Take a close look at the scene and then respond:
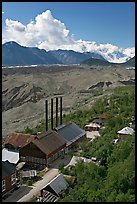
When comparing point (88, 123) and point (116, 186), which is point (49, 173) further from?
point (88, 123)

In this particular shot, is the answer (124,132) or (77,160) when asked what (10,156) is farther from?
(124,132)

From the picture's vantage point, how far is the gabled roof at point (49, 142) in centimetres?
1121

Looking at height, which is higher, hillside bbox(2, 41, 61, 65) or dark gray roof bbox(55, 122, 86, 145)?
hillside bbox(2, 41, 61, 65)

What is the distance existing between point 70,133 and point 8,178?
17.9 feet

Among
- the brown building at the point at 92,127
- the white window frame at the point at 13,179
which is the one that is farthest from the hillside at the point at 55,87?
the white window frame at the point at 13,179

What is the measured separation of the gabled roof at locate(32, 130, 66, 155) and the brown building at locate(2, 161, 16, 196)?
194cm

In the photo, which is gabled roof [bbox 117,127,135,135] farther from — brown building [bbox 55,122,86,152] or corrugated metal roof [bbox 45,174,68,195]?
corrugated metal roof [bbox 45,174,68,195]

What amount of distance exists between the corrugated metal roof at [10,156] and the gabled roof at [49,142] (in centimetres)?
105

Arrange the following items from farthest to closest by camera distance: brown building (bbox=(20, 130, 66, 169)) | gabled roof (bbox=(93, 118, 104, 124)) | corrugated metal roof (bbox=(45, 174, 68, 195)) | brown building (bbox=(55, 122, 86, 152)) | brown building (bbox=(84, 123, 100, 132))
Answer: gabled roof (bbox=(93, 118, 104, 124))
brown building (bbox=(84, 123, 100, 132))
brown building (bbox=(55, 122, 86, 152))
brown building (bbox=(20, 130, 66, 169))
corrugated metal roof (bbox=(45, 174, 68, 195))

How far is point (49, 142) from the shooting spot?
39.1 feet

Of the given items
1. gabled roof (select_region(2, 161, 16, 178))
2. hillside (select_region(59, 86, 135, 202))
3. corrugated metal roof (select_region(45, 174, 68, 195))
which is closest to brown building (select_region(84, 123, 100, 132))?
hillside (select_region(59, 86, 135, 202))

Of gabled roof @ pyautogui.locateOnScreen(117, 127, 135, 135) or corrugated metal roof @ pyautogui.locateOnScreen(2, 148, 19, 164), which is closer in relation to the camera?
corrugated metal roof @ pyautogui.locateOnScreen(2, 148, 19, 164)

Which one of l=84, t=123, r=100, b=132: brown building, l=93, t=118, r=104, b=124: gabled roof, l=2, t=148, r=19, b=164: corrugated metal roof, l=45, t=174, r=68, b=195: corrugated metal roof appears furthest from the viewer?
l=93, t=118, r=104, b=124: gabled roof

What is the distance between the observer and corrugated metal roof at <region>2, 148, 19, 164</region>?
453 inches
